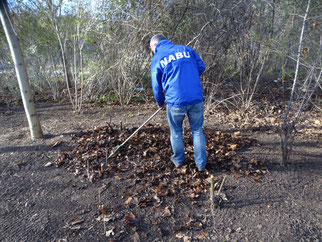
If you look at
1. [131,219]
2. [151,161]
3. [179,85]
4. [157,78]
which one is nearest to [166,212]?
[131,219]

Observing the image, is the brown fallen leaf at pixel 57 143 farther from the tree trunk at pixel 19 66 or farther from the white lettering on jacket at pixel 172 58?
the white lettering on jacket at pixel 172 58

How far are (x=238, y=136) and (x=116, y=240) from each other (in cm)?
288

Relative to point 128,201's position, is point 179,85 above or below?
above

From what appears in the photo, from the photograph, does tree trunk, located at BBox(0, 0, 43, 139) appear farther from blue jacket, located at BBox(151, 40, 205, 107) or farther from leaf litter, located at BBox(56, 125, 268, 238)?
blue jacket, located at BBox(151, 40, 205, 107)

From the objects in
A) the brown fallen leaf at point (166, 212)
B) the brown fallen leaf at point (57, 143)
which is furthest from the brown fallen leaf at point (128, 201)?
the brown fallen leaf at point (57, 143)

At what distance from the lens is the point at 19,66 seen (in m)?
3.68

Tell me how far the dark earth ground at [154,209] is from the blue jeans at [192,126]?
34 cm

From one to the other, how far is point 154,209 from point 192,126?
3.81 ft

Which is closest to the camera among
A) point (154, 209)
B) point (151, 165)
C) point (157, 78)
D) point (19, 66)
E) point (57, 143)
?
point (154, 209)

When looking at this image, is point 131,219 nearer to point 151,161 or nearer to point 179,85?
point 151,161

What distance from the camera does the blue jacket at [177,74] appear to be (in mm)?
2846

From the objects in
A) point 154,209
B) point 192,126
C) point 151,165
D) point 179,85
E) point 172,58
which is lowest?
point 154,209

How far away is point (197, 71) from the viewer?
118 inches

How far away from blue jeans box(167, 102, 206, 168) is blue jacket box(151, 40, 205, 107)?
10 cm
